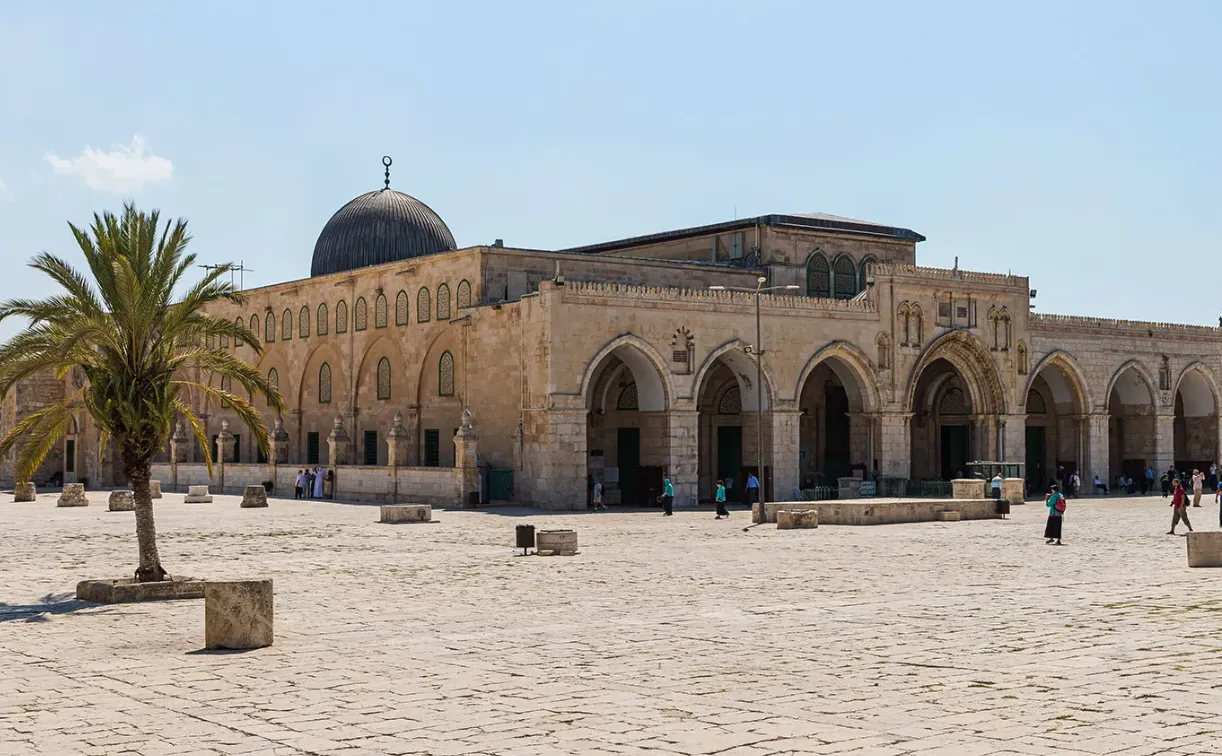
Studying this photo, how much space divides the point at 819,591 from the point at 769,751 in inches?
343

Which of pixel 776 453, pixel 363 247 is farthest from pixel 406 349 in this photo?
pixel 776 453

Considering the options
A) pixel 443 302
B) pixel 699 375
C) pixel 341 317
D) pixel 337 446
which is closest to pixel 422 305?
pixel 443 302

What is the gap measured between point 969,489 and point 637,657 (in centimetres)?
2745

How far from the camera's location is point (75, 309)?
17.1 metres

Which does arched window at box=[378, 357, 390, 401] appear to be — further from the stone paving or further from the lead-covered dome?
the stone paving

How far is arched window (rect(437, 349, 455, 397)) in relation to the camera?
4153 centimetres

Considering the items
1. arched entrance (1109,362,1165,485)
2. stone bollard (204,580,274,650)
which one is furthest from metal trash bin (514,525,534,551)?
arched entrance (1109,362,1165,485)

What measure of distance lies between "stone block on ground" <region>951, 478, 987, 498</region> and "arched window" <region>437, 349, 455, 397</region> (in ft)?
50.0

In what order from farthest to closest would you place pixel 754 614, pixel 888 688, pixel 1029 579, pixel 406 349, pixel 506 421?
pixel 406 349 → pixel 506 421 → pixel 1029 579 → pixel 754 614 → pixel 888 688

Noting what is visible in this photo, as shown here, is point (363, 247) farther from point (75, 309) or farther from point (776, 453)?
point (75, 309)

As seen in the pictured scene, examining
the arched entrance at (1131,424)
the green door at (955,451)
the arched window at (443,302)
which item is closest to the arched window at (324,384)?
the arched window at (443,302)

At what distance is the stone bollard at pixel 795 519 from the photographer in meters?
28.7

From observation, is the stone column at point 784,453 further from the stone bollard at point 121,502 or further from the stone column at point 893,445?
the stone bollard at point 121,502

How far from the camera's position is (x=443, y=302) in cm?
4172
